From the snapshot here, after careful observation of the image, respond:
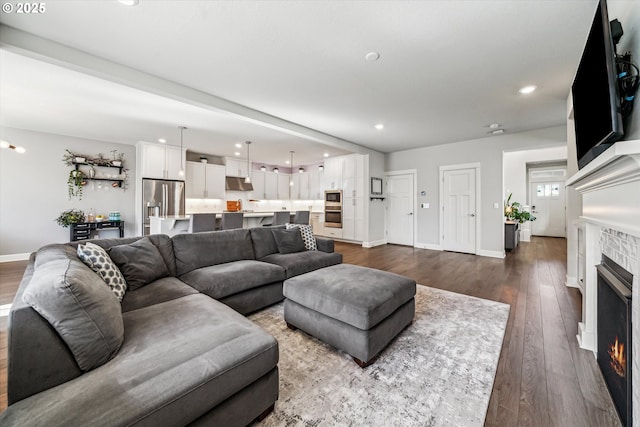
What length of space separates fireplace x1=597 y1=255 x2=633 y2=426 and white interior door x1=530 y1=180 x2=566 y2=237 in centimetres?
848

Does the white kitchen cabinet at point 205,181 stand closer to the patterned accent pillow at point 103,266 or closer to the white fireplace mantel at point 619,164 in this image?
the patterned accent pillow at point 103,266

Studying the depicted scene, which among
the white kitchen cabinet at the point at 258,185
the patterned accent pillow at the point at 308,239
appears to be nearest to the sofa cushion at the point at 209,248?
the patterned accent pillow at the point at 308,239

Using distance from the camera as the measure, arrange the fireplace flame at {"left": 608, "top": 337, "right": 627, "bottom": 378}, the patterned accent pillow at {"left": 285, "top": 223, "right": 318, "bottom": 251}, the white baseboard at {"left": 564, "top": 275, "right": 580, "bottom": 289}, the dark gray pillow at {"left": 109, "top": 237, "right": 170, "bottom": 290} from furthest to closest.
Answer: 1. the patterned accent pillow at {"left": 285, "top": 223, "right": 318, "bottom": 251}
2. the white baseboard at {"left": 564, "top": 275, "right": 580, "bottom": 289}
3. the dark gray pillow at {"left": 109, "top": 237, "right": 170, "bottom": 290}
4. the fireplace flame at {"left": 608, "top": 337, "right": 627, "bottom": 378}

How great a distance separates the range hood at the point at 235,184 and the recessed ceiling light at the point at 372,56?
18.2ft

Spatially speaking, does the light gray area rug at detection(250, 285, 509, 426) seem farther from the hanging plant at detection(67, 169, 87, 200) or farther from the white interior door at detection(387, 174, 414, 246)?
the hanging plant at detection(67, 169, 87, 200)

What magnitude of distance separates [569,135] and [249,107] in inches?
176

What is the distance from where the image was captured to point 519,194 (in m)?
7.81

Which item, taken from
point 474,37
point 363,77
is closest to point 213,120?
point 363,77

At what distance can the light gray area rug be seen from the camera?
1.36 meters

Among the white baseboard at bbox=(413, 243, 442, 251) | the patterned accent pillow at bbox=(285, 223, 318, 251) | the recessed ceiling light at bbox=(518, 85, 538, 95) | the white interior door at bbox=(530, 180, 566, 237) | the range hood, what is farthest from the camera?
the white interior door at bbox=(530, 180, 566, 237)

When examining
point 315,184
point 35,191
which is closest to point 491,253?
point 315,184

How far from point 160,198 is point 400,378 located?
6197mm

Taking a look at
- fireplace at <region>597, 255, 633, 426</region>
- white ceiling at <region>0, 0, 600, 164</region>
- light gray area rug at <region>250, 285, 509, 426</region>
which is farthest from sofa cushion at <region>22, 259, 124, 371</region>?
fireplace at <region>597, 255, 633, 426</region>

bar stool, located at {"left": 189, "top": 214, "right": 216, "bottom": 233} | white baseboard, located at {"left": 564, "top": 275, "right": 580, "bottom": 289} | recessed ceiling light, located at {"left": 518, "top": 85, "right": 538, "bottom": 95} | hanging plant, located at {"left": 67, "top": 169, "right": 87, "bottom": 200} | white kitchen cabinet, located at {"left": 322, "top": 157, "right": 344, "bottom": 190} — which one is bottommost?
white baseboard, located at {"left": 564, "top": 275, "right": 580, "bottom": 289}
